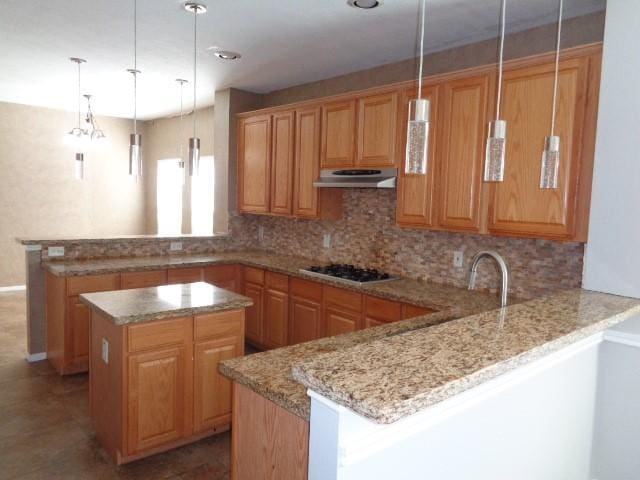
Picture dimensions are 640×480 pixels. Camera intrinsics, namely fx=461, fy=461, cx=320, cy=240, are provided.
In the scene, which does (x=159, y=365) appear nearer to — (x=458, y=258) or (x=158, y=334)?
(x=158, y=334)

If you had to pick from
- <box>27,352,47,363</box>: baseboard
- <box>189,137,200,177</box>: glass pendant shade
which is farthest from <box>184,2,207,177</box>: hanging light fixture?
<box>27,352,47,363</box>: baseboard

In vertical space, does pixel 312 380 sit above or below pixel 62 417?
above

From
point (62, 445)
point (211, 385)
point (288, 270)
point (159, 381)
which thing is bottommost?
point (62, 445)

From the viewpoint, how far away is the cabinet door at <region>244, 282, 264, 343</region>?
446cm

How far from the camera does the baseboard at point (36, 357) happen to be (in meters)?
4.08

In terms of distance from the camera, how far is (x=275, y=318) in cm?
429

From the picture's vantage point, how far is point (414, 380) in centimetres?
111

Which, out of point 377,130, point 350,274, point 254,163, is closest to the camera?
point 377,130

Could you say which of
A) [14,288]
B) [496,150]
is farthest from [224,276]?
[14,288]

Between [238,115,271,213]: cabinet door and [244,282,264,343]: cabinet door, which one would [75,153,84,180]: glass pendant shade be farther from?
[244,282,264,343]: cabinet door

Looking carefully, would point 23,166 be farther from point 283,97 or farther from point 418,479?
point 418,479

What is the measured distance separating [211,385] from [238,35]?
246 centimetres

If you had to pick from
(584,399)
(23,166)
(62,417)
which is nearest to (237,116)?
(62,417)

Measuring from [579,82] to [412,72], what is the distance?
1589 mm
